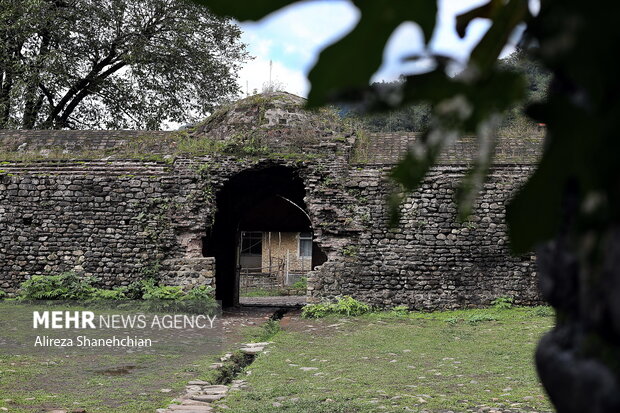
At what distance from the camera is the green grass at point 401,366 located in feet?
17.7

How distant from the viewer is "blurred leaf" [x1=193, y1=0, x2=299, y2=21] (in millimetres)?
590

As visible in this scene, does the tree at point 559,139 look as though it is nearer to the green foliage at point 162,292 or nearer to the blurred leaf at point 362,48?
the blurred leaf at point 362,48

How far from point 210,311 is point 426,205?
4.39 metres

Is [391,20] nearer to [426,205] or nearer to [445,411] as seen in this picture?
[445,411]

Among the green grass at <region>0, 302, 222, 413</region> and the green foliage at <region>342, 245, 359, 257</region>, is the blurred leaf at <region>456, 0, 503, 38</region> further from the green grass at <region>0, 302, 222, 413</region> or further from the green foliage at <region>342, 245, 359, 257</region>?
the green foliage at <region>342, 245, 359, 257</region>

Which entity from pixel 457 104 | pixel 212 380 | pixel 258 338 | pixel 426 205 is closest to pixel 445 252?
pixel 426 205

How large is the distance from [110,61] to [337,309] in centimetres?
1403

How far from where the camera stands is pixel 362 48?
1.86 ft

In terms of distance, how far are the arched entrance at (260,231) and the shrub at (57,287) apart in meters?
2.48

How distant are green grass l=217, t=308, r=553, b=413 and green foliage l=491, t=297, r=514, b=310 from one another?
1.39ft

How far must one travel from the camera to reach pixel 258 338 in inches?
372

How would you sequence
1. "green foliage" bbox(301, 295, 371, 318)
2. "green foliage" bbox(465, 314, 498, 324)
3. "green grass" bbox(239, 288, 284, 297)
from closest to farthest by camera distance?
"green foliage" bbox(465, 314, 498, 324), "green foliage" bbox(301, 295, 371, 318), "green grass" bbox(239, 288, 284, 297)

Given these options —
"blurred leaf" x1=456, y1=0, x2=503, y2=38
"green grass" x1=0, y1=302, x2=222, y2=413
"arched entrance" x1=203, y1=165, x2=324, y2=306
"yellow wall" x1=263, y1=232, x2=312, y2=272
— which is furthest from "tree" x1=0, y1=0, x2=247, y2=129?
"blurred leaf" x1=456, y1=0, x2=503, y2=38

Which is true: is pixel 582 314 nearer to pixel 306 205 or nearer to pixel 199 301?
pixel 199 301
